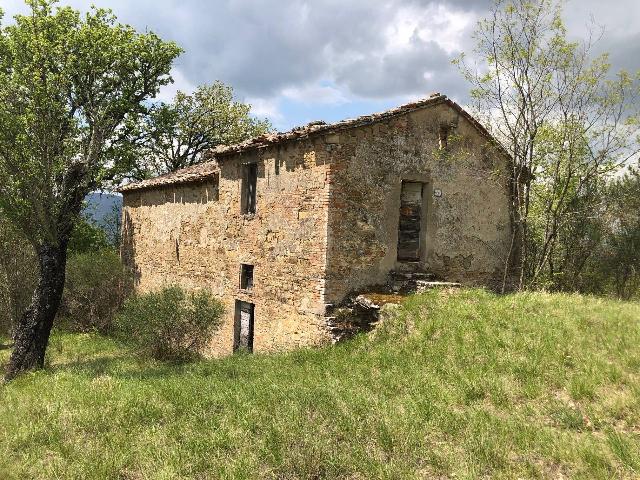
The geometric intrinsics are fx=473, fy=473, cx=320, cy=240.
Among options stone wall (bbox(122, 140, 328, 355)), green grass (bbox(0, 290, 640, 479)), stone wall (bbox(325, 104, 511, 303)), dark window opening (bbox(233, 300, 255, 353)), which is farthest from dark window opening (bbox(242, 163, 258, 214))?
green grass (bbox(0, 290, 640, 479))

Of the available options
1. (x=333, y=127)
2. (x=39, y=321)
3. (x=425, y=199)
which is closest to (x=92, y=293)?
(x=39, y=321)

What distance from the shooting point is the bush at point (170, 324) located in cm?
1126

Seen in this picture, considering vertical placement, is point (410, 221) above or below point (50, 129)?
below

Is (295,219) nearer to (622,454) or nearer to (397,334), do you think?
(397,334)

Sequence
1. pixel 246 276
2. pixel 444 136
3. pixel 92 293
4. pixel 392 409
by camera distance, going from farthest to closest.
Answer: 1. pixel 92 293
2. pixel 246 276
3. pixel 444 136
4. pixel 392 409

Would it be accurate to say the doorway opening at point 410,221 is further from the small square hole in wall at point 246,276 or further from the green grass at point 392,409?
the small square hole in wall at point 246,276

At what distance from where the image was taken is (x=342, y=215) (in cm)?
1022

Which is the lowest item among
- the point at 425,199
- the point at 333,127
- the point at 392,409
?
the point at 392,409

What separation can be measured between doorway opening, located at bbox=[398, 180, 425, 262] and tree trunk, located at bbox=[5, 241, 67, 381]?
29.9 feet

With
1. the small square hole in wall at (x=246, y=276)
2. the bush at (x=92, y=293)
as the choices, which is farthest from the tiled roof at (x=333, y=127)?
the bush at (x=92, y=293)

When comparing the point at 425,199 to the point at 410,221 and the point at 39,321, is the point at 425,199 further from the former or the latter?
the point at 39,321

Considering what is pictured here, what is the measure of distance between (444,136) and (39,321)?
11576mm

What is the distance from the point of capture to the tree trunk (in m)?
12.3

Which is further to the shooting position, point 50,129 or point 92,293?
point 92,293
